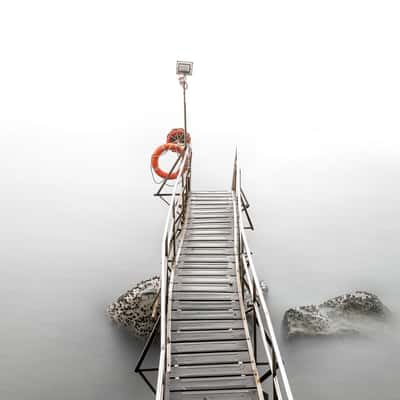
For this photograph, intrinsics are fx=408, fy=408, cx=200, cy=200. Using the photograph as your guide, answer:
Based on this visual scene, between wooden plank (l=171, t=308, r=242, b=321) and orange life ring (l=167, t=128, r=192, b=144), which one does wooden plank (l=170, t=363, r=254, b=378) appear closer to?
wooden plank (l=171, t=308, r=242, b=321)

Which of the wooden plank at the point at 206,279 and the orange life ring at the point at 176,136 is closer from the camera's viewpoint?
the wooden plank at the point at 206,279

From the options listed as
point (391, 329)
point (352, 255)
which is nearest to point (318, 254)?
point (352, 255)

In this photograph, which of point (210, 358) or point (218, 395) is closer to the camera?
point (218, 395)

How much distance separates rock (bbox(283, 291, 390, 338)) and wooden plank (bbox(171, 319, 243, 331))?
274 inches

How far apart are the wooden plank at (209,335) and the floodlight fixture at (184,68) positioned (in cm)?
665

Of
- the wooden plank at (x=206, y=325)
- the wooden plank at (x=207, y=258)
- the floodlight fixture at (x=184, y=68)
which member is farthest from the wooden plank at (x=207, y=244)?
the floodlight fixture at (x=184, y=68)

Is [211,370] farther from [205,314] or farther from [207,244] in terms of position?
[207,244]

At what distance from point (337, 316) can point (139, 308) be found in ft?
20.3

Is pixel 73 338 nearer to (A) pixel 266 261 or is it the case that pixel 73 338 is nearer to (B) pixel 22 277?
(B) pixel 22 277

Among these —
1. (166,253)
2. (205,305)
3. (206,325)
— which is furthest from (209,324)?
(166,253)

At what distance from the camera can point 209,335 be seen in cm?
560

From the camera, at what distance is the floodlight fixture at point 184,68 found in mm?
10055

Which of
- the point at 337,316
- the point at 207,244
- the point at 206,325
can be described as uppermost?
the point at 207,244

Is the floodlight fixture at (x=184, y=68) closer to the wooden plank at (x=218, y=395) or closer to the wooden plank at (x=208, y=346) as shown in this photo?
the wooden plank at (x=208, y=346)
